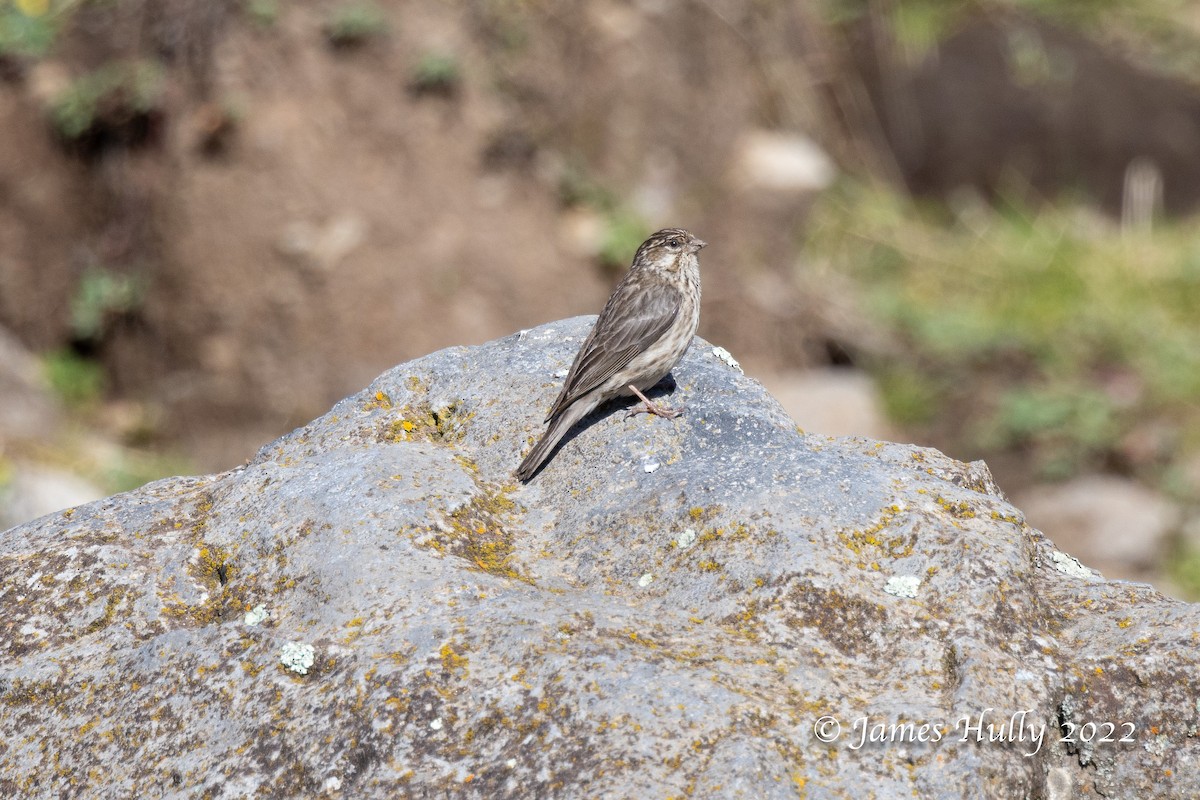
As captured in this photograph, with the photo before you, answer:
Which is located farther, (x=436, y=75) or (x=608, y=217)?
(x=608, y=217)

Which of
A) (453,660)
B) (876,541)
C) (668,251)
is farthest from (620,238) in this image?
(453,660)

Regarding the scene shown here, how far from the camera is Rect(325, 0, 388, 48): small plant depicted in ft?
35.1

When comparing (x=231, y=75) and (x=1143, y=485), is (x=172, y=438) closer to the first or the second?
(x=231, y=75)

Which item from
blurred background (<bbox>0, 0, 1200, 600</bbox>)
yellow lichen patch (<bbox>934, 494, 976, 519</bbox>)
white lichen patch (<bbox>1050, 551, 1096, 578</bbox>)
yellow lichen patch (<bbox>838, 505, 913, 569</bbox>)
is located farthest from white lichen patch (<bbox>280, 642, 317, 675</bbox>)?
blurred background (<bbox>0, 0, 1200, 600</bbox>)

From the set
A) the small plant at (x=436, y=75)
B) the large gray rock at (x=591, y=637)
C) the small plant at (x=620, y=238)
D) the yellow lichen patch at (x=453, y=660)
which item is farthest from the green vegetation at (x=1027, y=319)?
Result: the yellow lichen patch at (x=453, y=660)

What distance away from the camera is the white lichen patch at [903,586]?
12.3 ft

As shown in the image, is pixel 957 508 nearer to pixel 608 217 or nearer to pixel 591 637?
pixel 591 637

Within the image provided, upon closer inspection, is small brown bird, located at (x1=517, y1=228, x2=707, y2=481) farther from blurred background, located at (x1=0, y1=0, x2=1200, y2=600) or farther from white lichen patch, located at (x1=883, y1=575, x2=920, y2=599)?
blurred background, located at (x1=0, y1=0, x2=1200, y2=600)

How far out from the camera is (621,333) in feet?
17.1

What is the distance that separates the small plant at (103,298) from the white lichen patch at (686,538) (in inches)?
319

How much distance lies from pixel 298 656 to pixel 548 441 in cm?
131

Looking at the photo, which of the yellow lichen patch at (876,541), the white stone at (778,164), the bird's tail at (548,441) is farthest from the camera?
the white stone at (778,164)

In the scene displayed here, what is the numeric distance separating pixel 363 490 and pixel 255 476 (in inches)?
20.0

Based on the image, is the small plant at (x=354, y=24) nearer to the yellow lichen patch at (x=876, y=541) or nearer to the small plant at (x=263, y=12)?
the small plant at (x=263, y=12)
